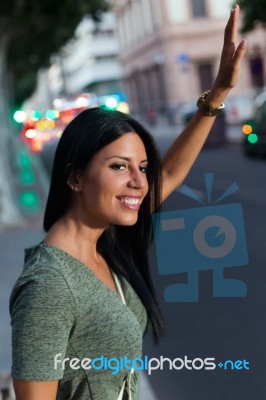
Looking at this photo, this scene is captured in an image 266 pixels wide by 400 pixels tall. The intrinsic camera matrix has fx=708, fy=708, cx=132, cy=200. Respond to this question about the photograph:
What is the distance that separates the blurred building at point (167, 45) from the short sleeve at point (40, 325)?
1.20 metres

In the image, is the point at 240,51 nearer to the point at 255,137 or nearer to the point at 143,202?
the point at 143,202

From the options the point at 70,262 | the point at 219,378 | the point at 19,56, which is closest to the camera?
the point at 70,262

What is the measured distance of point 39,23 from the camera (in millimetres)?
16016

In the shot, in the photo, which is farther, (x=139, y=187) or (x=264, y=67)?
(x=264, y=67)

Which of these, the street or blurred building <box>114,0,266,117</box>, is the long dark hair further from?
blurred building <box>114,0,266,117</box>

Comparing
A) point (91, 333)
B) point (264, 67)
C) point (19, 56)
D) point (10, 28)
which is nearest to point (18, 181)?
point (19, 56)

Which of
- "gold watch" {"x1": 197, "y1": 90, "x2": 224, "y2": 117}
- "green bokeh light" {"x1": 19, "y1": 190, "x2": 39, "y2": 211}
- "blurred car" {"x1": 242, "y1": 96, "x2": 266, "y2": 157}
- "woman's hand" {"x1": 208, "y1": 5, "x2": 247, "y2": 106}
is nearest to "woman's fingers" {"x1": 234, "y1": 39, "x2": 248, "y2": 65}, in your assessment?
"woman's hand" {"x1": 208, "y1": 5, "x2": 247, "y2": 106}

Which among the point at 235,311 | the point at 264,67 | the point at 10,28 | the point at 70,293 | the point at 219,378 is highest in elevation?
the point at 10,28

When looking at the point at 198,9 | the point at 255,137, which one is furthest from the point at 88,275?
the point at 255,137

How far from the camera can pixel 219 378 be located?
1.68m

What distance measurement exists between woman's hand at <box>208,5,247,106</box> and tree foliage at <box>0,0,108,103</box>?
Answer: 12061 mm

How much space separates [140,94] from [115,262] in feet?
8.67

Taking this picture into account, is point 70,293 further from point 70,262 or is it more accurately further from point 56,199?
point 56,199

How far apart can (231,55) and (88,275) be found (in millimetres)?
587
